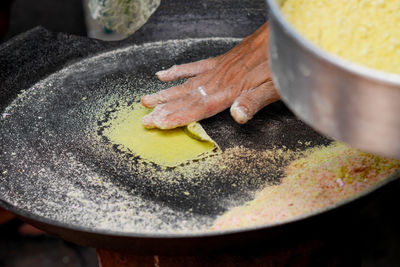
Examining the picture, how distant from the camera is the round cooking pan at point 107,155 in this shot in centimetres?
100

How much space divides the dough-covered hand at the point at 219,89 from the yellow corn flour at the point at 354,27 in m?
0.61

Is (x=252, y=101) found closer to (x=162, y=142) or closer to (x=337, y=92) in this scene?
(x=162, y=142)

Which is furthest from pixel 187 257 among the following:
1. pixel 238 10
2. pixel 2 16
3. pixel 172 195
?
pixel 2 16

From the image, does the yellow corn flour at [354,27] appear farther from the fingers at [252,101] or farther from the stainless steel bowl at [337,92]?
the fingers at [252,101]

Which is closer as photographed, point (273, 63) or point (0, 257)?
point (273, 63)

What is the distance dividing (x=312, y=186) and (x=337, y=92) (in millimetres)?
620

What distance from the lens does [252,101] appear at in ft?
4.49

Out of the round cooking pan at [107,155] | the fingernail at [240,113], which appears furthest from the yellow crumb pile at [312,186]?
the fingernail at [240,113]

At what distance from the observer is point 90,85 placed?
1.63m

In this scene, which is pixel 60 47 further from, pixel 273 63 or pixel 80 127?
pixel 273 63

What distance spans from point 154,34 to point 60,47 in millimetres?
347

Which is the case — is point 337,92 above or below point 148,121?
above

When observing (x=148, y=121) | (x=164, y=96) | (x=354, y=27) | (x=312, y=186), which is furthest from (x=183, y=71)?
(x=354, y=27)

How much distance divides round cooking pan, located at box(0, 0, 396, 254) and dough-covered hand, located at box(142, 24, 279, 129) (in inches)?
2.8
